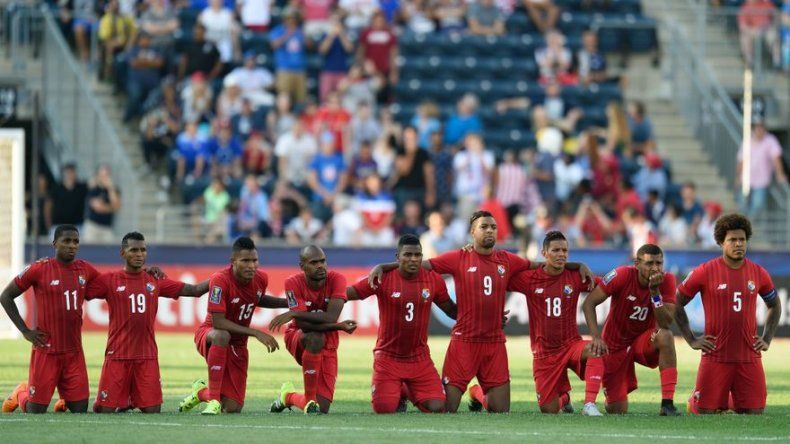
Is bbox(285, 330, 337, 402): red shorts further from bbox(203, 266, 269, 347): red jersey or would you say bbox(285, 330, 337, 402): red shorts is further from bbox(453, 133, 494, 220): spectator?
bbox(453, 133, 494, 220): spectator

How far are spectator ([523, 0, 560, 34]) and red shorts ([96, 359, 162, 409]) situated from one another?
19.0 m

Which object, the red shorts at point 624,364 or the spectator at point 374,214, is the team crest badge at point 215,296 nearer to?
the red shorts at point 624,364

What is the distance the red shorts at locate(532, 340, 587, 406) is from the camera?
590 inches

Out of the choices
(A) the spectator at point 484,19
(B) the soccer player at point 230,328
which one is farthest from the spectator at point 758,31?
(B) the soccer player at point 230,328

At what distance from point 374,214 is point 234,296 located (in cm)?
1222

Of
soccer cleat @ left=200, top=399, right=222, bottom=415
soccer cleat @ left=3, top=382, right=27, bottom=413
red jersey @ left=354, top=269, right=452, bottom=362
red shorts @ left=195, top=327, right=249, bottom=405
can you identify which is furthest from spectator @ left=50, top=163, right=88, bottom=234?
soccer cleat @ left=200, top=399, right=222, bottom=415

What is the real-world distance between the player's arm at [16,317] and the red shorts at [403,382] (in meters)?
2.96

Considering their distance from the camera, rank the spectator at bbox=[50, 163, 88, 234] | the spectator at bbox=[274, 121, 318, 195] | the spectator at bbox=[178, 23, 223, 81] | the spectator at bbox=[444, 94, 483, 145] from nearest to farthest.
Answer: the spectator at bbox=[50, 163, 88, 234], the spectator at bbox=[274, 121, 318, 195], the spectator at bbox=[178, 23, 223, 81], the spectator at bbox=[444, 94, 483, 145]

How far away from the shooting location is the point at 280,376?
764 inches

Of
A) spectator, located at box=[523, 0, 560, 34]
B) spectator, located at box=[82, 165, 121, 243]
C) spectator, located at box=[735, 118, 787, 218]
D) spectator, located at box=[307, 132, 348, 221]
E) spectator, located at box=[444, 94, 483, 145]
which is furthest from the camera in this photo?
spectator, located at box=[523, 0, 560, 34]

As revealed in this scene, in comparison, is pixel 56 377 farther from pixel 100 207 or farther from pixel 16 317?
pixel 100 207

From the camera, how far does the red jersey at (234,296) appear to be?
1484 cm

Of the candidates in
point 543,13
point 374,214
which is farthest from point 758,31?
point 374,214

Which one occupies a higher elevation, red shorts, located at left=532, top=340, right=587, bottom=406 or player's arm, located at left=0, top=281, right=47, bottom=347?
player's arm, located at left=0, top=281, right=47, bottom=347
